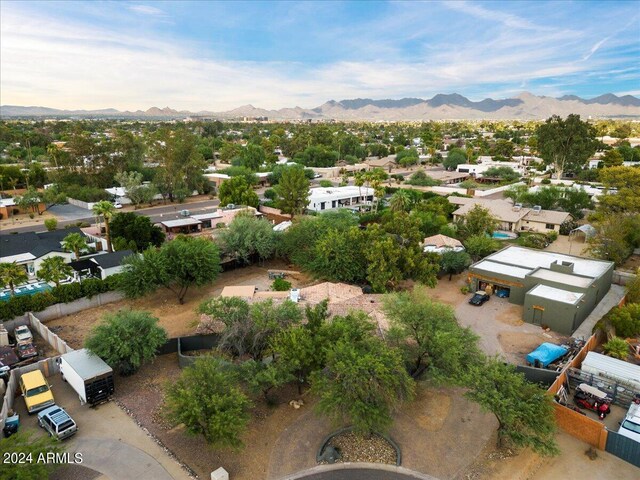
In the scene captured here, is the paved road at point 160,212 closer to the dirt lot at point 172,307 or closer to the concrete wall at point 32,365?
the dirt lot at point 172,307

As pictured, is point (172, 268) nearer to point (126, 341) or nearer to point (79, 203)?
point (126, 341)

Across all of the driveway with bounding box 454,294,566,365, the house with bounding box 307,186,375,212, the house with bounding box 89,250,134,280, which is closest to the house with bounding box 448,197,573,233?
the house with bounding box 307,186,375,212

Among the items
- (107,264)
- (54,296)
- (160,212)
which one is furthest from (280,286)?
(160,212)

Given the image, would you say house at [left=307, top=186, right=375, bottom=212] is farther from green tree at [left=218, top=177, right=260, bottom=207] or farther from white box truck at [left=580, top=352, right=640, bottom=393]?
white box truck at [left=580, top=352, right=640, bottom=393]

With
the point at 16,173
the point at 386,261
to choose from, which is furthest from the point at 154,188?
Answer: the point at 386,261

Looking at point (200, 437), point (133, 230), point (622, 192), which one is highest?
point (622, 192)

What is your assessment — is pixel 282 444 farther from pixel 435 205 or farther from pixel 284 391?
pixel 435 205
